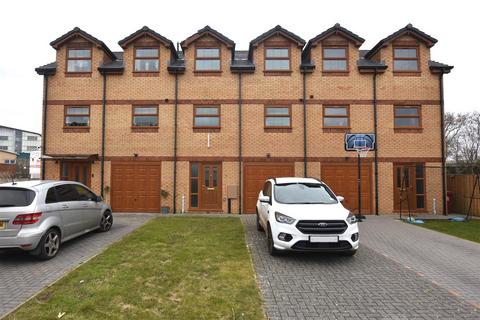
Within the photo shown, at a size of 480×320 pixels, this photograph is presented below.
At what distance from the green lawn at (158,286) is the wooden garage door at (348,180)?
702 cm

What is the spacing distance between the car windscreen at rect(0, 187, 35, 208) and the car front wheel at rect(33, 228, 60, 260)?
0.79 m

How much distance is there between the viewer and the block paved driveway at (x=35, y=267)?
3949mm

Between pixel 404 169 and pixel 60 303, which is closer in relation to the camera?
pixel 60 303

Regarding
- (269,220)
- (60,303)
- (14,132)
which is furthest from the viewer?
(14,132)

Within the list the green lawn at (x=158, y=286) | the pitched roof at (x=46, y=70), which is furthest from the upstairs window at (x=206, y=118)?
the pitched roof at (x=46, y=70)

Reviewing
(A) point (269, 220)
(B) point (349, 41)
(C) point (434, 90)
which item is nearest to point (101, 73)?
(A) point (269, 220)

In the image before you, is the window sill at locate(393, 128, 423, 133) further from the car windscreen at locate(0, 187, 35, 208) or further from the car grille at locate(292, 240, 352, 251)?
the car windscreen at locate(0, 187, 35, 208)

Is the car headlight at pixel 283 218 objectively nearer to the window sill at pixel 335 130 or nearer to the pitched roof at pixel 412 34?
the window sill at pixel 335 130

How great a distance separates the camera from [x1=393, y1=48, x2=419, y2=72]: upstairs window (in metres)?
12.7

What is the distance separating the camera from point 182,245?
6547mm

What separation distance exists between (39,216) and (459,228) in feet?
41.7

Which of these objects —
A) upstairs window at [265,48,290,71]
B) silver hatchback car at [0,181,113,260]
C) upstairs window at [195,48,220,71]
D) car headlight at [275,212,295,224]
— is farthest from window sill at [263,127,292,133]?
silver hatchback car at [0,181,113,260]

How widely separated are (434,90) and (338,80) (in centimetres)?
466

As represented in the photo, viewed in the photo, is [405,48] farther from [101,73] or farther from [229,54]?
[101,73]
